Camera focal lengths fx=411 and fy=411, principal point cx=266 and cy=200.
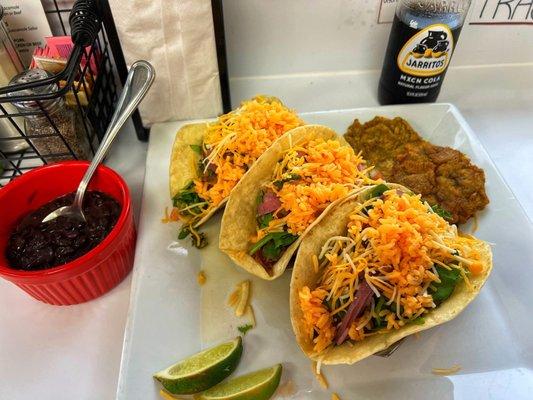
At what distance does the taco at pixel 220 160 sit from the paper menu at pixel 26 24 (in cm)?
73

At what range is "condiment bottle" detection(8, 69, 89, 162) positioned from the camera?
127 cm

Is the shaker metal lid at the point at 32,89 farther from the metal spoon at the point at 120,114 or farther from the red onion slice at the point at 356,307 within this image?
the red onion slice at the point at 356,307

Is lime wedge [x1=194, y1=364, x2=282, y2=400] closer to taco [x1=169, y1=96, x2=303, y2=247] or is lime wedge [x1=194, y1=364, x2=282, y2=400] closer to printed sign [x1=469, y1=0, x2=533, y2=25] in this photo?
taco [x1=169, y1=96, x2=303, y2=247]

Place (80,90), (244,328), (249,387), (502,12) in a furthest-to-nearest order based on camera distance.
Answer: (502,12), (80,90), (244,328), (249,387)

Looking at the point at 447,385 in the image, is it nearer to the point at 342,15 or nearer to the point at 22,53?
the point at 342,15

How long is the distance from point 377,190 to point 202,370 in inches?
27.2

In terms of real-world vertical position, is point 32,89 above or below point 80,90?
above

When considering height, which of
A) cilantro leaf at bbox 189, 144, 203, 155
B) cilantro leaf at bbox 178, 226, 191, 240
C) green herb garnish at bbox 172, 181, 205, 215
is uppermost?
cilantro leaf at bbox 189, 144, 203, 155

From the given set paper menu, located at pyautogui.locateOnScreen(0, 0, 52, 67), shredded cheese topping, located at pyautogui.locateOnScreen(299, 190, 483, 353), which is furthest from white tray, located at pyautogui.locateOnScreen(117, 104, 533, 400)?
paper menu, located at pyautogui.locateOnScreen(0, 0, 52, 67)

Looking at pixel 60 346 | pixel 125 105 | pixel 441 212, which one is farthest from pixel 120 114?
pixel 441 212

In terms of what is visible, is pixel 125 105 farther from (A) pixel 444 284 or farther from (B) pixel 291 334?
(A) pixel 444 284

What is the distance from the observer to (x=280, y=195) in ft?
4.07

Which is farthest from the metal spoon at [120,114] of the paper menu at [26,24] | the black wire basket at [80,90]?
the paper menu at [26,24]

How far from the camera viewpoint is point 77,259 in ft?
3.64
